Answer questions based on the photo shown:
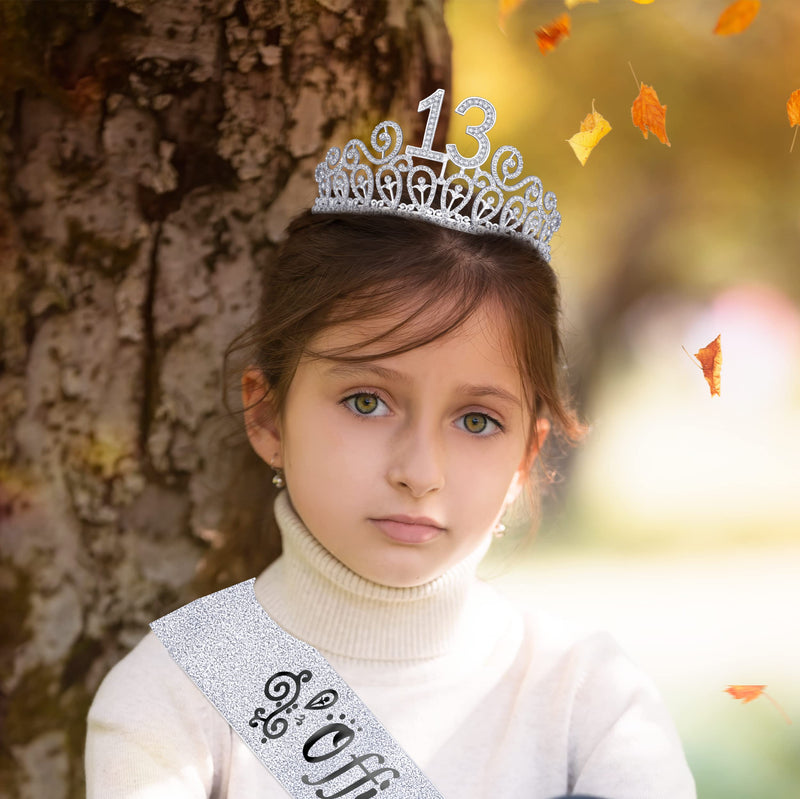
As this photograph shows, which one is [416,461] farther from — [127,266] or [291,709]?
[127,266]

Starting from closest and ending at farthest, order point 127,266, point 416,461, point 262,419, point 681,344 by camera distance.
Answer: point 416,461
point 262,419
point 127,266
point 681,344

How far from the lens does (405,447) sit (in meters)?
1.25

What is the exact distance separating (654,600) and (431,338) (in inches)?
103

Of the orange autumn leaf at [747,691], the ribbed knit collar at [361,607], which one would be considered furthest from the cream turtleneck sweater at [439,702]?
the orange autumn leaf at [747,691]

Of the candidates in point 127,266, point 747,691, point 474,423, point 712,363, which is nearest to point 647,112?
point 712,363

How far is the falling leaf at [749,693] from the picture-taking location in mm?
2631

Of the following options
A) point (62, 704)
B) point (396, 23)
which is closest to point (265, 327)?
point (396, 23)

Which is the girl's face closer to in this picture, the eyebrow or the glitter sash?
the eyebrow

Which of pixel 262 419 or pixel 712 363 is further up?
pixel 712 363

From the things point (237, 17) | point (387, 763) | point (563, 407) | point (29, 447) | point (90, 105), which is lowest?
point (387, 763)

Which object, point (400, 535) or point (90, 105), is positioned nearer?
point (400, 535)

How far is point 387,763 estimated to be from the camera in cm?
136

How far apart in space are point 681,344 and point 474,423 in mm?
2686

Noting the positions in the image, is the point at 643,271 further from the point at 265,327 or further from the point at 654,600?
the point at 265,327
